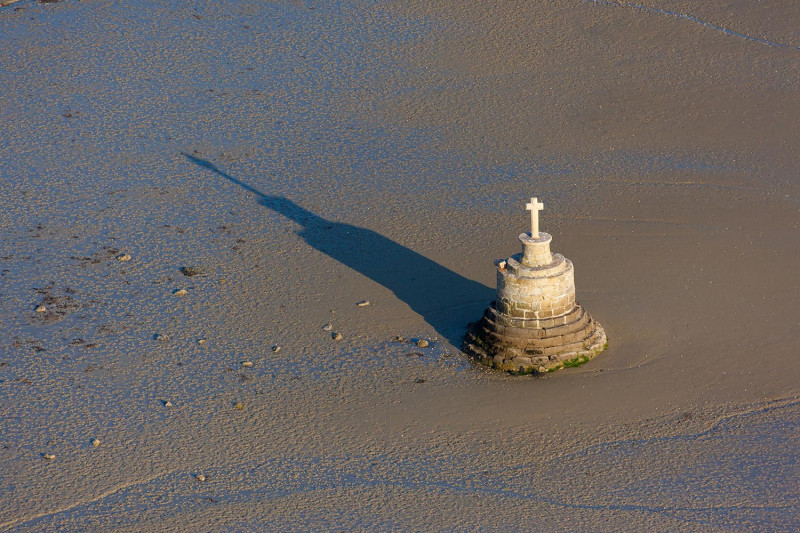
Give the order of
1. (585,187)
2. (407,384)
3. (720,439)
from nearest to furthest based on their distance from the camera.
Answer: (720,439) < (407,384) < (585,187)

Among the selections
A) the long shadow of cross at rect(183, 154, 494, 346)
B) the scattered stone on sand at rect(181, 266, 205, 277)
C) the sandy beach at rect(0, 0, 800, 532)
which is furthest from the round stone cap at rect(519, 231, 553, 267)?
the scattered stone on sand at rect(181, 266, 205, 277)

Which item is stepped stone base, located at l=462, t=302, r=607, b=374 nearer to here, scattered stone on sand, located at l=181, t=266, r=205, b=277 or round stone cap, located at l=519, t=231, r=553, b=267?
round stone cap, located at l=519, t=231, r=553, b=267

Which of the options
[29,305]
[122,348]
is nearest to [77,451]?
[122,348]

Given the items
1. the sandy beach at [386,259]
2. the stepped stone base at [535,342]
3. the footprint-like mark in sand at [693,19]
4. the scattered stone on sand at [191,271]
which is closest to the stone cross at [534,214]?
the stepped stone base at [535,342]

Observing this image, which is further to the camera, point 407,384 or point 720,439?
point 407,384

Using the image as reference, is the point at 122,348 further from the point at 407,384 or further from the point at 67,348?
the point at 407,384

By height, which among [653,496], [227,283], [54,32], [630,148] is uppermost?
[54,32]
